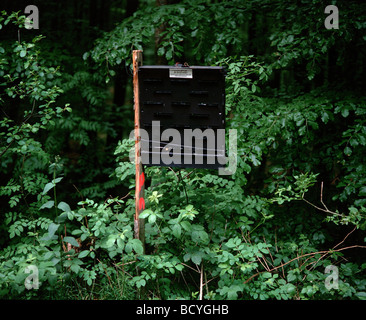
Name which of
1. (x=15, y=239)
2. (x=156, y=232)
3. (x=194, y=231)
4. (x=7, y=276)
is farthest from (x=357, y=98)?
(x=15, y=239)

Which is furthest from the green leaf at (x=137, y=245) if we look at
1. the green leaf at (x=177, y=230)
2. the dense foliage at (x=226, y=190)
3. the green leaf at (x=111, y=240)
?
the green leaf at (x=177, y=230)

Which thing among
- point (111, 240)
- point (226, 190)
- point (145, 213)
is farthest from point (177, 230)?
point (226, 190)

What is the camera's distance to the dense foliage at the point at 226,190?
325 centimetres

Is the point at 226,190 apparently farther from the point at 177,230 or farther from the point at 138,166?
the point at 138,166

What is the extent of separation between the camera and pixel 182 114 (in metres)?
3.05

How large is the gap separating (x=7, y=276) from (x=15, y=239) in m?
1.70

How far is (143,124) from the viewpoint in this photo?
3119mm

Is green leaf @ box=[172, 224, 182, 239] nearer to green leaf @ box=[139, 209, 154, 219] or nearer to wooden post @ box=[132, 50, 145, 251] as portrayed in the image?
green leaf @ box=[139, 209, 154, 219]

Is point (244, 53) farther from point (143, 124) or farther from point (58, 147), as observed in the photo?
point (58, 147)

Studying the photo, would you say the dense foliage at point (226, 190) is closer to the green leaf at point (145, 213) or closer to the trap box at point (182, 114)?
the green leaf at point (145, 213)

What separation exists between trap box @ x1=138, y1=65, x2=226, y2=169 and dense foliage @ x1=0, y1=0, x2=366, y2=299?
471mm

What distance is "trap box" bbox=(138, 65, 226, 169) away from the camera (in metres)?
2.97

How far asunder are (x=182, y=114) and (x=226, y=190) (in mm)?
1153

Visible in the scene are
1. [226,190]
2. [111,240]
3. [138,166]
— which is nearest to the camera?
[111,240]
